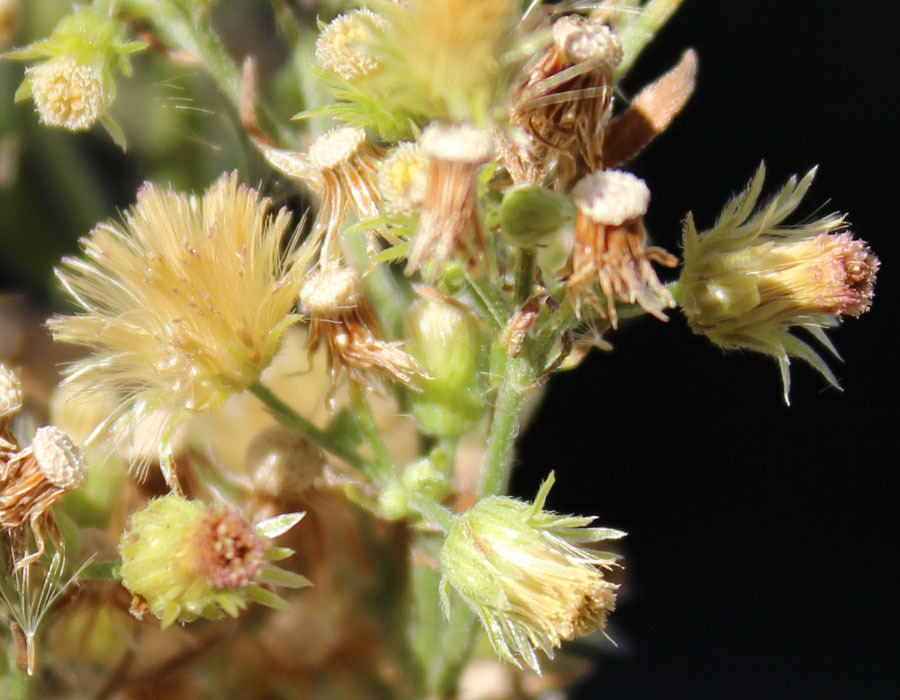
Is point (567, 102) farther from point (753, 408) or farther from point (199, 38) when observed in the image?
point (753, 408)

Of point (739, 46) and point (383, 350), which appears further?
point (739, 46)

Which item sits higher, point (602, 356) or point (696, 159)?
point (696, 159)

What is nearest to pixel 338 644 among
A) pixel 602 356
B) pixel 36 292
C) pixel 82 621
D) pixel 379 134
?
pixel 82 621

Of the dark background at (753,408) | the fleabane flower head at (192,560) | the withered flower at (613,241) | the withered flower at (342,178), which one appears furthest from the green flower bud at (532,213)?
the dark background at (753,408)

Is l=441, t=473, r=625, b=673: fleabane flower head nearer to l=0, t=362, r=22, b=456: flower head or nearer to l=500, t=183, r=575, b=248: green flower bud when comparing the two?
l=500, t=183, r=575, b=248: green flower bud

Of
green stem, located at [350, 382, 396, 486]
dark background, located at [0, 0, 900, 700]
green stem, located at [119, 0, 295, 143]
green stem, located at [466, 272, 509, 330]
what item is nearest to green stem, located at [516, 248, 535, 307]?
green stem, located at [466, 272, 509, 330]

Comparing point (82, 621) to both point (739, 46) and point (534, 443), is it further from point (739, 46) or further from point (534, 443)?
point (739, 46)

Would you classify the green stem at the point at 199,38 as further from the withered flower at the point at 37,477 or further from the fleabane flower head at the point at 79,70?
the withered flower at the point at 37,477
